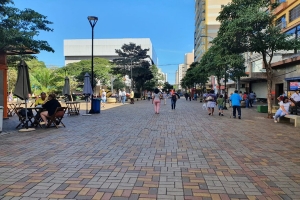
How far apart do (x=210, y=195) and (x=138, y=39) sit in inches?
4521

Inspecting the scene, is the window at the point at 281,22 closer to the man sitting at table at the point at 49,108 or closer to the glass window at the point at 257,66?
the glass window at the point at 257,66

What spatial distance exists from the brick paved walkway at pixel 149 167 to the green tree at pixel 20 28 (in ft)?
12.5

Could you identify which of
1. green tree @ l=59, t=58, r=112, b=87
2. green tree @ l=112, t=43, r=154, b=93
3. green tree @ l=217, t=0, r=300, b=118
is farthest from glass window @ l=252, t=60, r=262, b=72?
green tree @ l=59, t=58, r=112, b=87

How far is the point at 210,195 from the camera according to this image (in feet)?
12.3

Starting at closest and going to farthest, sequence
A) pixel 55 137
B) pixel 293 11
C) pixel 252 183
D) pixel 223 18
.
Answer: pixel 252 183, pixel 55 137, pixel 223 18, pixel 293 11

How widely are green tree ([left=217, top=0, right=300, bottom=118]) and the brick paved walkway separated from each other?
7198mm

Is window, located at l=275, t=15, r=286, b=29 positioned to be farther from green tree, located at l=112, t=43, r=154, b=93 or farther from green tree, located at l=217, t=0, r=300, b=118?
green tree, located at l=112, t=43, r=154, b=93

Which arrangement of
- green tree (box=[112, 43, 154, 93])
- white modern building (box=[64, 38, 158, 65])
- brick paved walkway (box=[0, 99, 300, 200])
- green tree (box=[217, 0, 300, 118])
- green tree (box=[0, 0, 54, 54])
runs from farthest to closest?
white modern building (box=[64, 38, 158, 65]) < green tree (box=[112, 43, 154, 93]) < green tree (box=[217, 0, 300, 118]) < green tree (box=[0, 0, 54, 54]) < brick paved walkway (box=[0, 99, 300, 200])

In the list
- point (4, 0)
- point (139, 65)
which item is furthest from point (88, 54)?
point (4, 0)

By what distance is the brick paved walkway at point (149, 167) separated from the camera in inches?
152

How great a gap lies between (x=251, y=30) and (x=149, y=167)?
37.3ft

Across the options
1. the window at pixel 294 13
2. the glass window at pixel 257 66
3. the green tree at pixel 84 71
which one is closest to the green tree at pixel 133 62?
the green tree at pixel 84 71

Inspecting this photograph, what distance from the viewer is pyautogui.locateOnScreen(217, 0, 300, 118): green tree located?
1388 cm

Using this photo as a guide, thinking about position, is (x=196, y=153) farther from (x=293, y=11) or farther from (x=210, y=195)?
(x=293, y=11)
